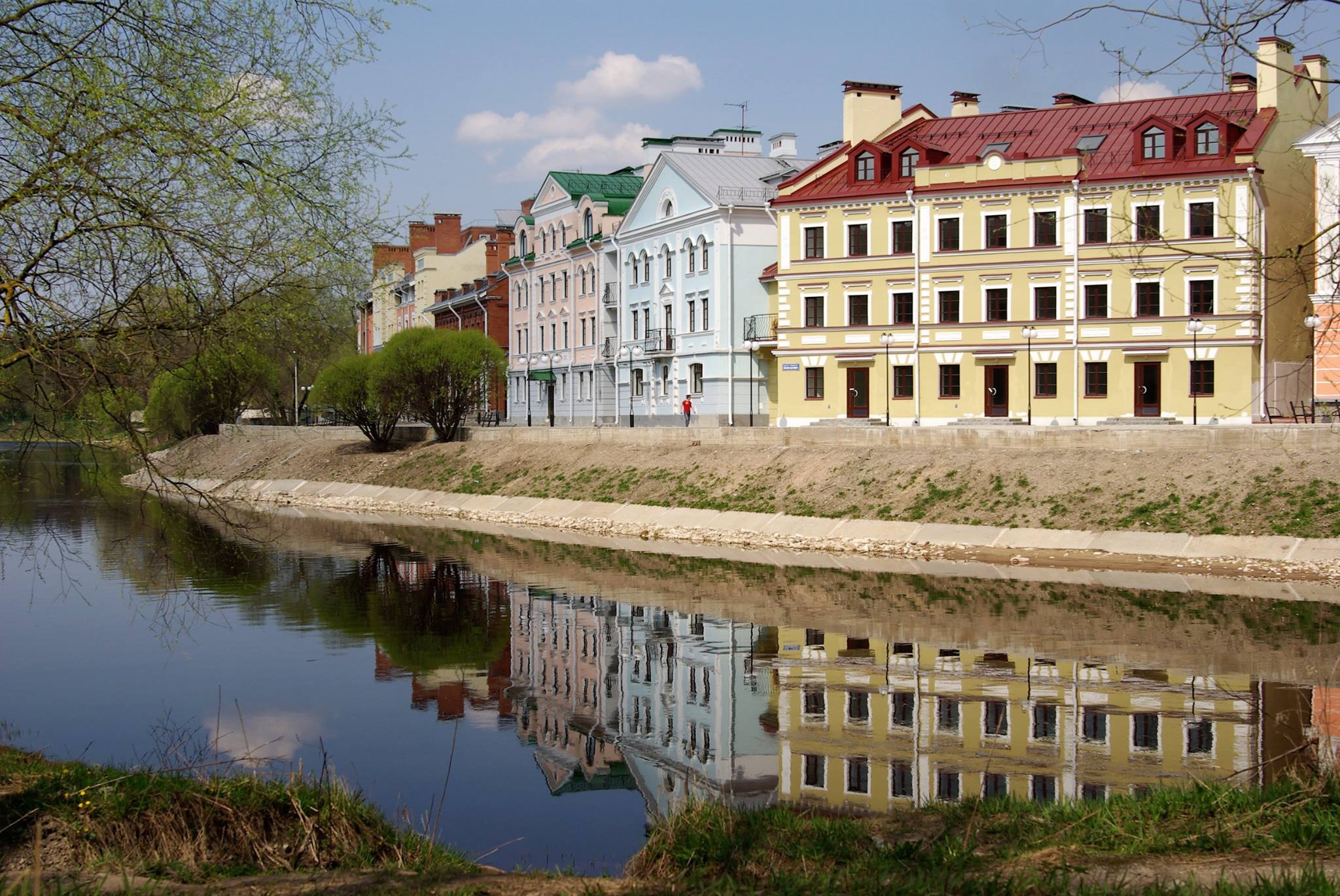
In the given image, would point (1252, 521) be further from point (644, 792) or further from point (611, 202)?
point (611, 202)

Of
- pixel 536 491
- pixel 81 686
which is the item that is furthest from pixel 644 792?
pixel 536 491

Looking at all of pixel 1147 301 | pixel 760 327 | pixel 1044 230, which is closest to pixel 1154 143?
pixel 1044 230

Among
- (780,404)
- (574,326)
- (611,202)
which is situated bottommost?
(780,404)

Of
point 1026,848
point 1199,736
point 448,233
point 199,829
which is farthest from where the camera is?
point 448,233

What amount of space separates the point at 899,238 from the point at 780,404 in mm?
8261

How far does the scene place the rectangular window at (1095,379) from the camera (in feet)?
159

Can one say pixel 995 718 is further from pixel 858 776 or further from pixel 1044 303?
pixel 1044 303

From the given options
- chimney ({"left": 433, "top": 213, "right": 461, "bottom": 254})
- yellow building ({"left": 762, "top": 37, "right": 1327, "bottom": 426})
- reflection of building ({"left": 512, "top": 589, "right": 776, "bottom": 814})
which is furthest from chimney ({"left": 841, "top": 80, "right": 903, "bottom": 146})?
chimney ({"left": 433, "top": 213, "right": 461, "bottom": 254})

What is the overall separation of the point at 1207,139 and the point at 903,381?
13.8 m

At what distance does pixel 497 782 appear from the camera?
1659cm

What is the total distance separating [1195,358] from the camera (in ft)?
153

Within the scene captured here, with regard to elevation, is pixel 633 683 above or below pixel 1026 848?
below

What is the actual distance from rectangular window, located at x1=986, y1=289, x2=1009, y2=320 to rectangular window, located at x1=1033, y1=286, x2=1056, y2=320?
3.68ft

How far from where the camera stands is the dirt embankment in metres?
33.8
